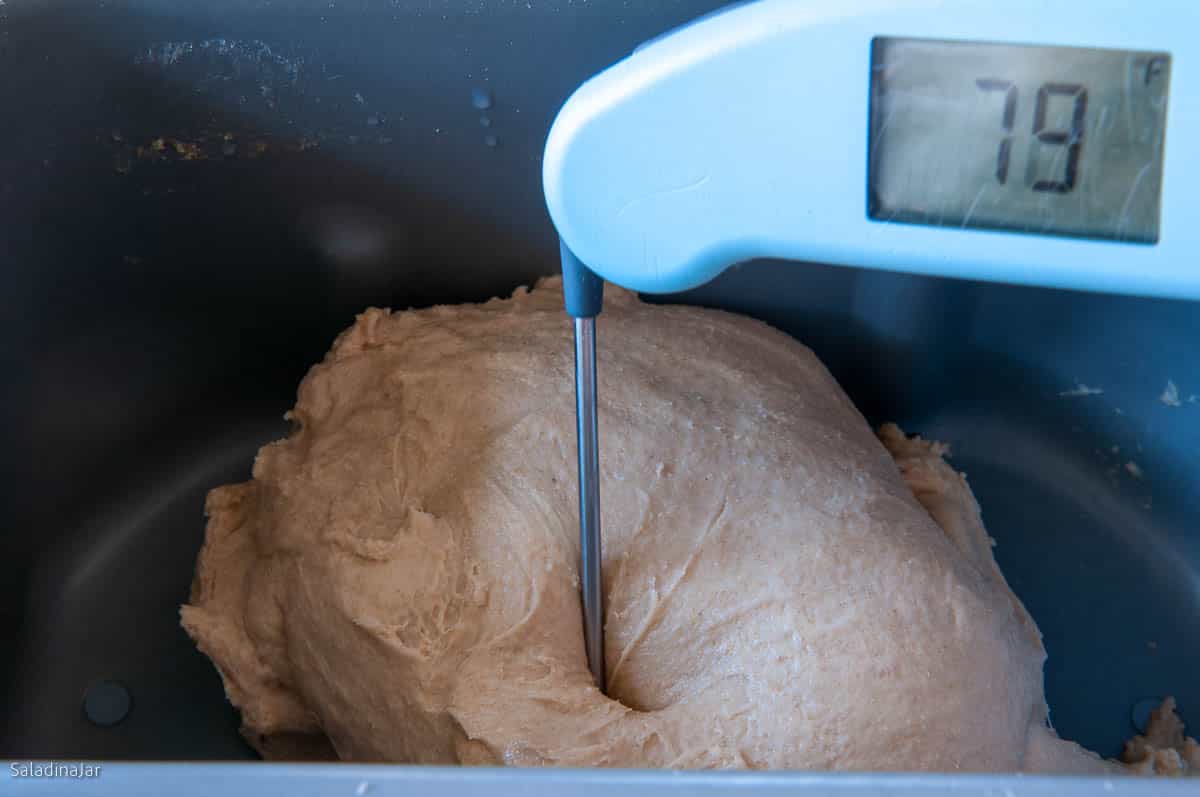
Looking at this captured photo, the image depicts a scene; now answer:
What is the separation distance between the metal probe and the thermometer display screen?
6.9 inches

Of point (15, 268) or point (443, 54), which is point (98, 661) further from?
point (443, 54)

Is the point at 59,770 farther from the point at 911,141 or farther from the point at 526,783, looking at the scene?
the point at 911,141

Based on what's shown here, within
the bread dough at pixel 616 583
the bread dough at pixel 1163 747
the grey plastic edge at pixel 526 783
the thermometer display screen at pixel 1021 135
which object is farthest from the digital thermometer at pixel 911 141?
the bread dough at pixel 1163 747

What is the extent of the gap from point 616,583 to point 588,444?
0.51 ft

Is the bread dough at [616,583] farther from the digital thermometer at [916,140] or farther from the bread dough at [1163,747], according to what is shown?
the digital thermometer at [916,140]

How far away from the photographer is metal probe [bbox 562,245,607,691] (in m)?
0.59

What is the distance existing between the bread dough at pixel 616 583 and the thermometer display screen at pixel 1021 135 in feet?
1.16

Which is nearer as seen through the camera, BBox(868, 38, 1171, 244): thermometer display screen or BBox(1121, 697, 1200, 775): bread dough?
BBox(868, 38, 1171, 244): thermometer display screen

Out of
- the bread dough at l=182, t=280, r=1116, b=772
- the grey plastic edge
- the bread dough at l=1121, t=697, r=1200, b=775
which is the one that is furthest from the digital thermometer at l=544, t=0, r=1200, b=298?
the bread dough at l=1121, t=697, r=1200, b=775

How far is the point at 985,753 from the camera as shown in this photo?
72 cm

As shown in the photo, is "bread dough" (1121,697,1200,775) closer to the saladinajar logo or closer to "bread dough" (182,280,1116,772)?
"bread dough" (182,280,1116,772)

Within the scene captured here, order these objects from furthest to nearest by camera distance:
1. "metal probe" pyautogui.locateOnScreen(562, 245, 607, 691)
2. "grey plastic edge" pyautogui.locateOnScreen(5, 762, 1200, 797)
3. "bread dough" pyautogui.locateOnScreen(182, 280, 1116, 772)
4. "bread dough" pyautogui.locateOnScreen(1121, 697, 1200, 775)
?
"bread dough" pyautogui.locateOnScreen(1121, 697, 1200, 775) < "bread dough" pyautogui.locateOnScreen(182, 280, 1116, 772) < "metal probe" pyautogui.locateOnScreen(562, 245, 607, 691) < "grey plastic edge" pyautogui.locateOnScreen(5, 762, 1200, 797)

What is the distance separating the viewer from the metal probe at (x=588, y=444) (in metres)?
0.59

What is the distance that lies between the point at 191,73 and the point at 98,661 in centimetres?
52
